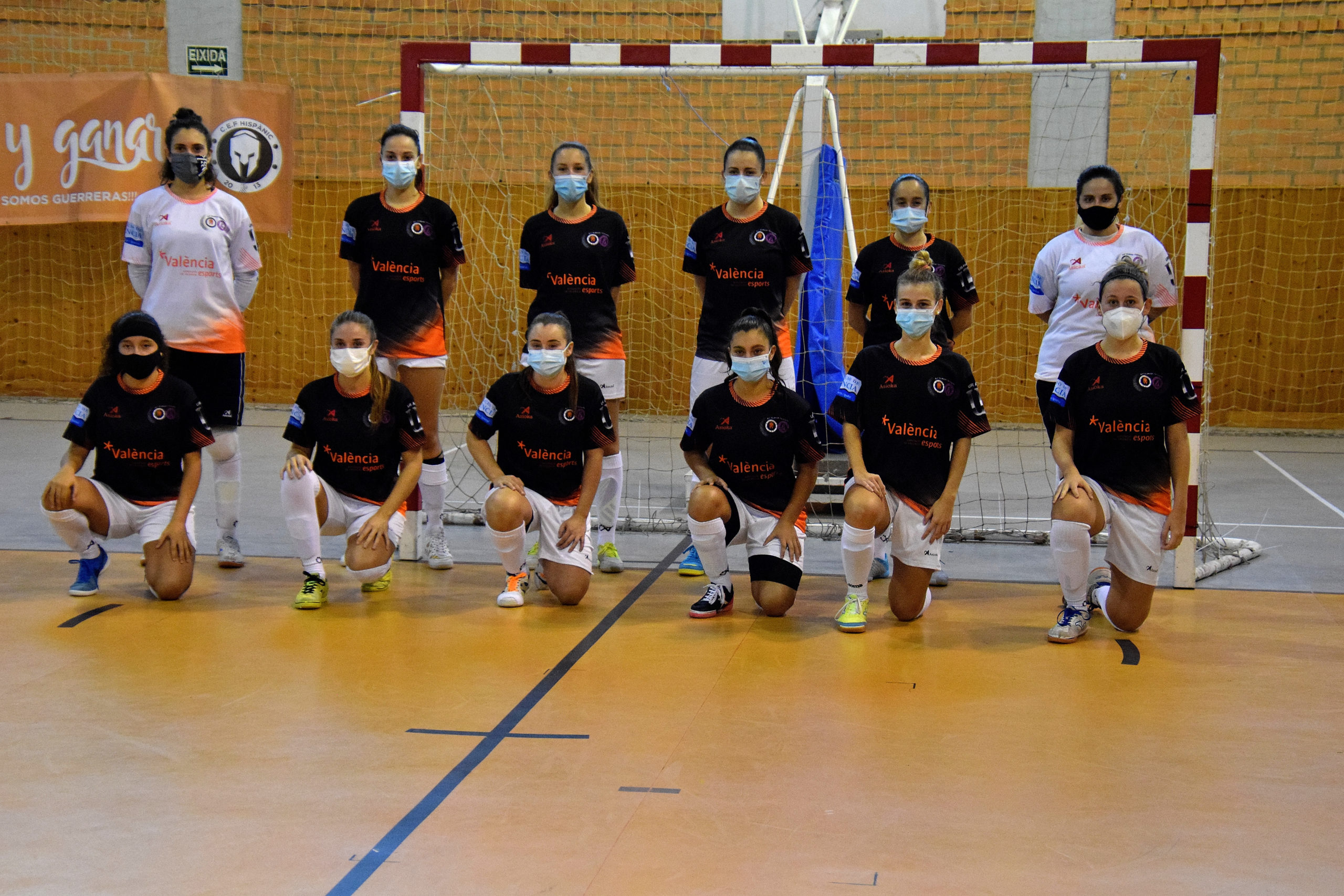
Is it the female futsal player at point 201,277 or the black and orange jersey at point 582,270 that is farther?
the black and orange jersey at point 582,270

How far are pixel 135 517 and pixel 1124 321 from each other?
12.7 ft

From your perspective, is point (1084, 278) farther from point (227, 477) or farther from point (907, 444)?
point (227, 477)

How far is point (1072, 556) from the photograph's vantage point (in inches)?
174

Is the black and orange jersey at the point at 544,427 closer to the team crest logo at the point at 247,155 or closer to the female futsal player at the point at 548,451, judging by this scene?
the female futsal player at the point at 548,451

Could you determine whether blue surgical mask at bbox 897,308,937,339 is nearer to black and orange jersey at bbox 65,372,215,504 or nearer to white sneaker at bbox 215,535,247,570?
black and orange jersey at bbox 65,372,215,504

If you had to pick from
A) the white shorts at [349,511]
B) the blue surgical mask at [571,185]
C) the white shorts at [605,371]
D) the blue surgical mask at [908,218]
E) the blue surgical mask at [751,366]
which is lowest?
the white shorts at [349,511]

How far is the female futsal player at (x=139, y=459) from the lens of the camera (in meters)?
4.81

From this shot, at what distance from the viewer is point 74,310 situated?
11.6m

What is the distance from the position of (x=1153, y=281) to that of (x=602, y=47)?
2702mm

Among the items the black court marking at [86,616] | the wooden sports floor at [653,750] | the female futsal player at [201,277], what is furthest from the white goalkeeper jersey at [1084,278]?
the black court marking at [86,616]

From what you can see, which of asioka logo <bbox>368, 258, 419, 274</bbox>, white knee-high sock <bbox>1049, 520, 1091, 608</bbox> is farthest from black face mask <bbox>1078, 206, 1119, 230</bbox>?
asioka logo <bbox>368, 258, 419, 274</bbox>

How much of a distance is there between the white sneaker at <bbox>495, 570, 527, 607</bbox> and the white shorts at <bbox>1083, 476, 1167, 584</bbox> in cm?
222

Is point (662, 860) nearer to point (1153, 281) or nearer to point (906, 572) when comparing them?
point (906, 572)

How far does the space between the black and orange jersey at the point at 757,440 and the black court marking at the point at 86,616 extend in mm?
2313
